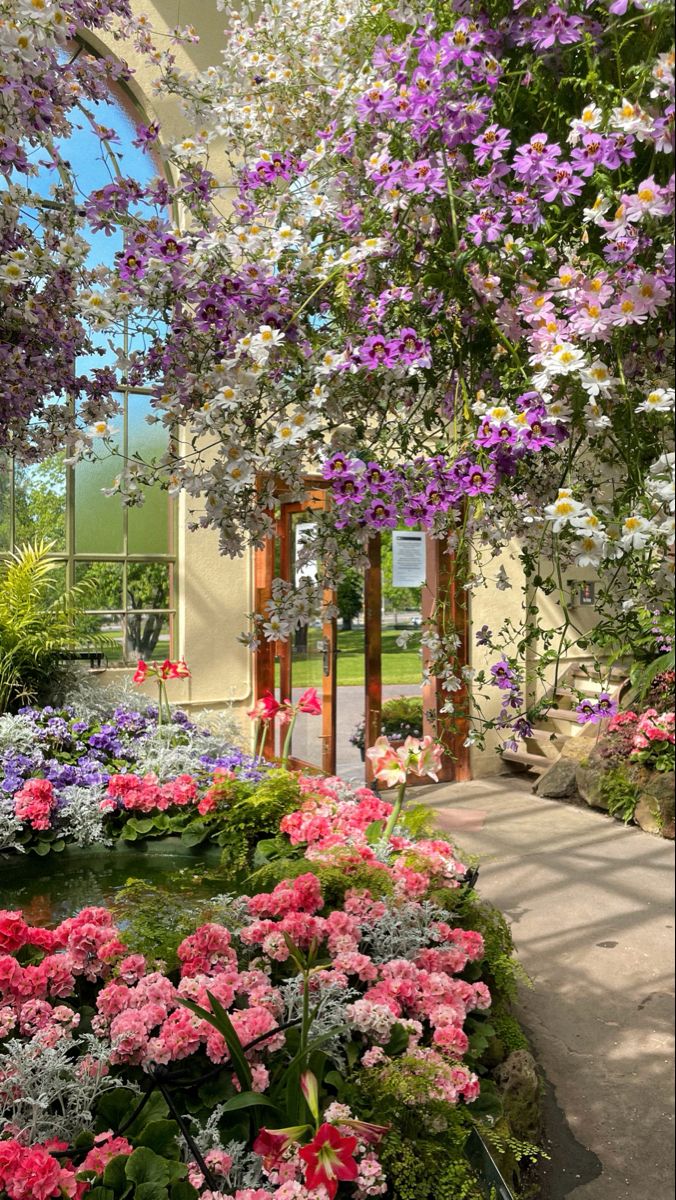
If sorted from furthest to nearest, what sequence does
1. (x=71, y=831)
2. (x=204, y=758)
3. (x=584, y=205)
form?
1. (x=204, y=758)
2. (x=71, y=831)
3. (x=584, y=205)

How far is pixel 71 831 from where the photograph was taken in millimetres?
3355

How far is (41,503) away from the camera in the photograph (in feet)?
18.7

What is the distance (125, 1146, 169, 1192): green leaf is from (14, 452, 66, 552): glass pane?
4.57 meters

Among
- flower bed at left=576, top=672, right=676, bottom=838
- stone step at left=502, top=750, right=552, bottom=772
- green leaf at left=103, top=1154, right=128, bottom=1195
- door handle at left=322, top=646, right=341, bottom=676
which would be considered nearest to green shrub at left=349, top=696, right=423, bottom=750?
Result: door handle at left=322, top=646, right=341, bottom=676

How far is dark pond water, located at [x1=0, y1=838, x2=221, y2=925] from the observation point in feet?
9.24

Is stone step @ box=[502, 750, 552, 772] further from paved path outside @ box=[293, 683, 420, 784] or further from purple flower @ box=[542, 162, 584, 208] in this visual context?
purple flower @ box=[542, 162, 584, 208]

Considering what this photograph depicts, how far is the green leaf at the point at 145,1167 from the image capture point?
55.2 inches

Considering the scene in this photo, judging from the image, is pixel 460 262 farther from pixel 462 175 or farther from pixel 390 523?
pixel 390 523

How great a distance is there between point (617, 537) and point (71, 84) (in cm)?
151

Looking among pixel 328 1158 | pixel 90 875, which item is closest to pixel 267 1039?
pixel 328 1158

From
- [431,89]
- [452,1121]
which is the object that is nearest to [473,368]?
[431,89]

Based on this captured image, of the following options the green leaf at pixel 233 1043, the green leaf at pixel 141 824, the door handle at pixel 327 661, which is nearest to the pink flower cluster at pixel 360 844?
the green leaf at pixel 141 824

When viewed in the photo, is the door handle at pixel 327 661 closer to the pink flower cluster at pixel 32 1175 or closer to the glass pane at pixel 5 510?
the glass pane at pixel 5 510

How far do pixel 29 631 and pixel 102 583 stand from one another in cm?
116
